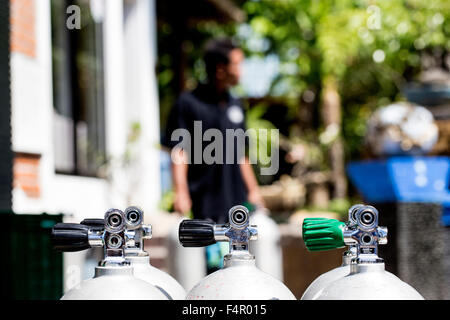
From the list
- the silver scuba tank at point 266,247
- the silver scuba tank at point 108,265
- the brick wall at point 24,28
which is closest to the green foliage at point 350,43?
the brick wall at point 24,28

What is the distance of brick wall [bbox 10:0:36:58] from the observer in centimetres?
484

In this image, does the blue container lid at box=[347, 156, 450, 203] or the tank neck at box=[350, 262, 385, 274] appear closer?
the tank neck at box=[350, 262, 385, 274]

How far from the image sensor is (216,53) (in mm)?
3471

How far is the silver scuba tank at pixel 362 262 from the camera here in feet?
3.37

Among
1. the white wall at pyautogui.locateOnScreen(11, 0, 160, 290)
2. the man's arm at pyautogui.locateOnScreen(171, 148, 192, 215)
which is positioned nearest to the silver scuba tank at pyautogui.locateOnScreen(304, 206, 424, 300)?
the white wall at pyautogui.locateOnScreen(11, 0, 160, 290)

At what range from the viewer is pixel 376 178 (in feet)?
11.8

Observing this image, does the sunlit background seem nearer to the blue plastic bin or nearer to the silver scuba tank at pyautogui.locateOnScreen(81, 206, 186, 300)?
the blue plastic bin

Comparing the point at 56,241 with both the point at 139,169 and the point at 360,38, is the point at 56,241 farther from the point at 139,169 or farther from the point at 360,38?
the point at 360,38

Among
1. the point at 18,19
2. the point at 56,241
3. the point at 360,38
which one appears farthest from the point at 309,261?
the point at 360,38

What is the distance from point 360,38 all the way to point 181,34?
2.63 m

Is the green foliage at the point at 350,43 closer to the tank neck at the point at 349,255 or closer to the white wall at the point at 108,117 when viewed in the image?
the white wall at the point at 108,117
